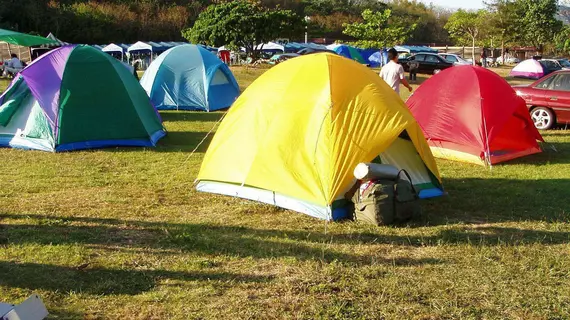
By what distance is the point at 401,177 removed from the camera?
6.24 meters

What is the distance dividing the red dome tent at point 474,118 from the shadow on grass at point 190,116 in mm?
5990

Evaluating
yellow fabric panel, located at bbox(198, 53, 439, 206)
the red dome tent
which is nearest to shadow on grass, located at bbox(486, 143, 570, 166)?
the red dome tent

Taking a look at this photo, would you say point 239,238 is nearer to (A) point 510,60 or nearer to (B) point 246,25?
(B) point 246,25

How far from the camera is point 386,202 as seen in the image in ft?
18.6

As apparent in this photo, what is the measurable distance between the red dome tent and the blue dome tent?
23.1ft

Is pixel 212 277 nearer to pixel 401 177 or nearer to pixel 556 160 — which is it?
pixel 401 177

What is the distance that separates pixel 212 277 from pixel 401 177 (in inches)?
108

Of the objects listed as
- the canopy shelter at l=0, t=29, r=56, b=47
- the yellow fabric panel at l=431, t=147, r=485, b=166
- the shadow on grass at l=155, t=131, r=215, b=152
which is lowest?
the shadow on grass at l=155, t=131, r=215, b=152

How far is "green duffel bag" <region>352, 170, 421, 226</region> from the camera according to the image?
18.6ft

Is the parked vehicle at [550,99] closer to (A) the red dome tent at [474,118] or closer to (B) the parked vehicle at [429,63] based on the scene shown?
(A) the red dome tent at [474,118]

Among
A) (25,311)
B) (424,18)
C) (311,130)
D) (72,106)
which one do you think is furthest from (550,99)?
(424,18)

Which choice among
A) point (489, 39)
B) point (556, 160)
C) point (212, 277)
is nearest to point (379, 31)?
point (489, 39)

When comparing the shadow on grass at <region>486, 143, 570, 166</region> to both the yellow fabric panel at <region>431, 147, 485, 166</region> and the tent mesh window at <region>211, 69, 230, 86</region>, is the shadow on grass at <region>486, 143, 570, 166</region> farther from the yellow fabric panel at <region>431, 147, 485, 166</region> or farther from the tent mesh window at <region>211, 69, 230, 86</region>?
the tent mesh window at <region>211, 69, 230, 86</region>

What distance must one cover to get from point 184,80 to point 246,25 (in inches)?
552
